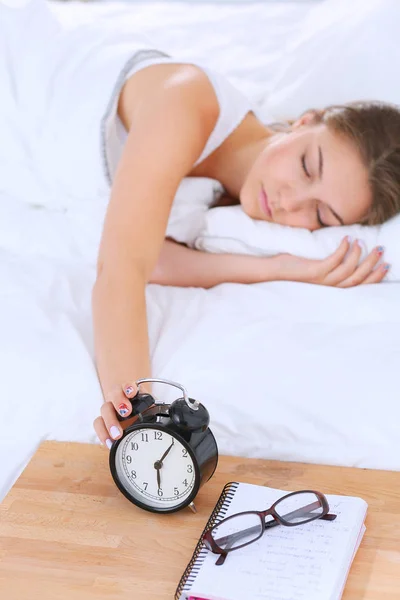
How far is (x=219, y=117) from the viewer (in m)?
1.88

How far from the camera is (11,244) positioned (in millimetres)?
1872

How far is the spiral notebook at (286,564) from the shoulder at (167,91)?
96 centimetres

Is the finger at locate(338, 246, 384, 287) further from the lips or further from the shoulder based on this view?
the shoulder

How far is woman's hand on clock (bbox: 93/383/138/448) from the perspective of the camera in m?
1.14

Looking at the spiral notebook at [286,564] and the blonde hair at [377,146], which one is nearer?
the spiral notebook at [286,564]

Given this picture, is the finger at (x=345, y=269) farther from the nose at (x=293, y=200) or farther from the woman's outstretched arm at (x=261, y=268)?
the nose at (x=293, y=200)

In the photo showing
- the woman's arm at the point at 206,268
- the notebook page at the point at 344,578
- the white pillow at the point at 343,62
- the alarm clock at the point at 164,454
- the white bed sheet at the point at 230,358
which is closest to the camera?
the notebook page at the point at 344,578

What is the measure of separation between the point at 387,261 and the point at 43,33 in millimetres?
1001

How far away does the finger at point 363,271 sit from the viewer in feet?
5.47

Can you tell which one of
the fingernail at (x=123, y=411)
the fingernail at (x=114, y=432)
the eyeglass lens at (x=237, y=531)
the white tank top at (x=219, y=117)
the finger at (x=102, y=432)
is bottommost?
the eyeglass lens at (x=237, y=531)

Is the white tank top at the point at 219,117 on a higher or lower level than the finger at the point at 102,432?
higher

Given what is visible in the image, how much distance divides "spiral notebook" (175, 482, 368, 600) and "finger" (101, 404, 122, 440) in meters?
0.16

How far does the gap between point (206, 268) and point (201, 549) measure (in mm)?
813

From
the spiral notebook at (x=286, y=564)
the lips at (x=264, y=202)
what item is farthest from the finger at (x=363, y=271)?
the spiral notebook at (x=286, y=564)
